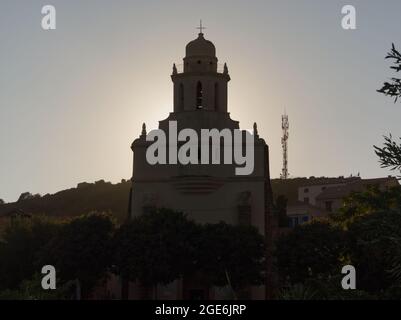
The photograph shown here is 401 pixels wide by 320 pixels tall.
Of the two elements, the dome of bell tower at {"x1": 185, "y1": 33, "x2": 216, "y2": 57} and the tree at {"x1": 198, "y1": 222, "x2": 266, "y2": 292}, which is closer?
the tree at {"x1": 198, "y1": 222, "x2": 266, "y2": 292}

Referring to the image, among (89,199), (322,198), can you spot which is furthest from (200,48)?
(89,199)

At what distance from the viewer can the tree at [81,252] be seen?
48812mm

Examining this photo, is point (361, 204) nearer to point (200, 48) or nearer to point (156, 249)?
point (156, 249)

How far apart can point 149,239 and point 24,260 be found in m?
11.3

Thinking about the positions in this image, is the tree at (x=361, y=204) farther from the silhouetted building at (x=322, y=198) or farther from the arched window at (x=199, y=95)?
the silhouetted building at (x=322, y=198)

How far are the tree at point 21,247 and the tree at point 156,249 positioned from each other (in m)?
6.78

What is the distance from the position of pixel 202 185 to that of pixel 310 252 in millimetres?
10547

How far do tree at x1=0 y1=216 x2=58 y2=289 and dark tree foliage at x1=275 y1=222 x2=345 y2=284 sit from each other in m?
16.7

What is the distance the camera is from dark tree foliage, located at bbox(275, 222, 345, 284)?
46594 mm

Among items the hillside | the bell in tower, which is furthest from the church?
the hillside

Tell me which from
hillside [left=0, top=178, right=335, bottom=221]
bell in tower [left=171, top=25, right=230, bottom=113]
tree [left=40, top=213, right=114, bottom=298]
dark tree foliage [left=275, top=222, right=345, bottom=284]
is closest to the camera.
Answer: dark tree foliage [left=275, top=222, right=345, bottom=284]

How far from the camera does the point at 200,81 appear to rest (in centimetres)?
5828

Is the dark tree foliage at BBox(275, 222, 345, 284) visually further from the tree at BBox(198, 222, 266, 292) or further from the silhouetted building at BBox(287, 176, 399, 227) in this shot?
the silhouetted building at BBox(287, 176, 399, 227)
